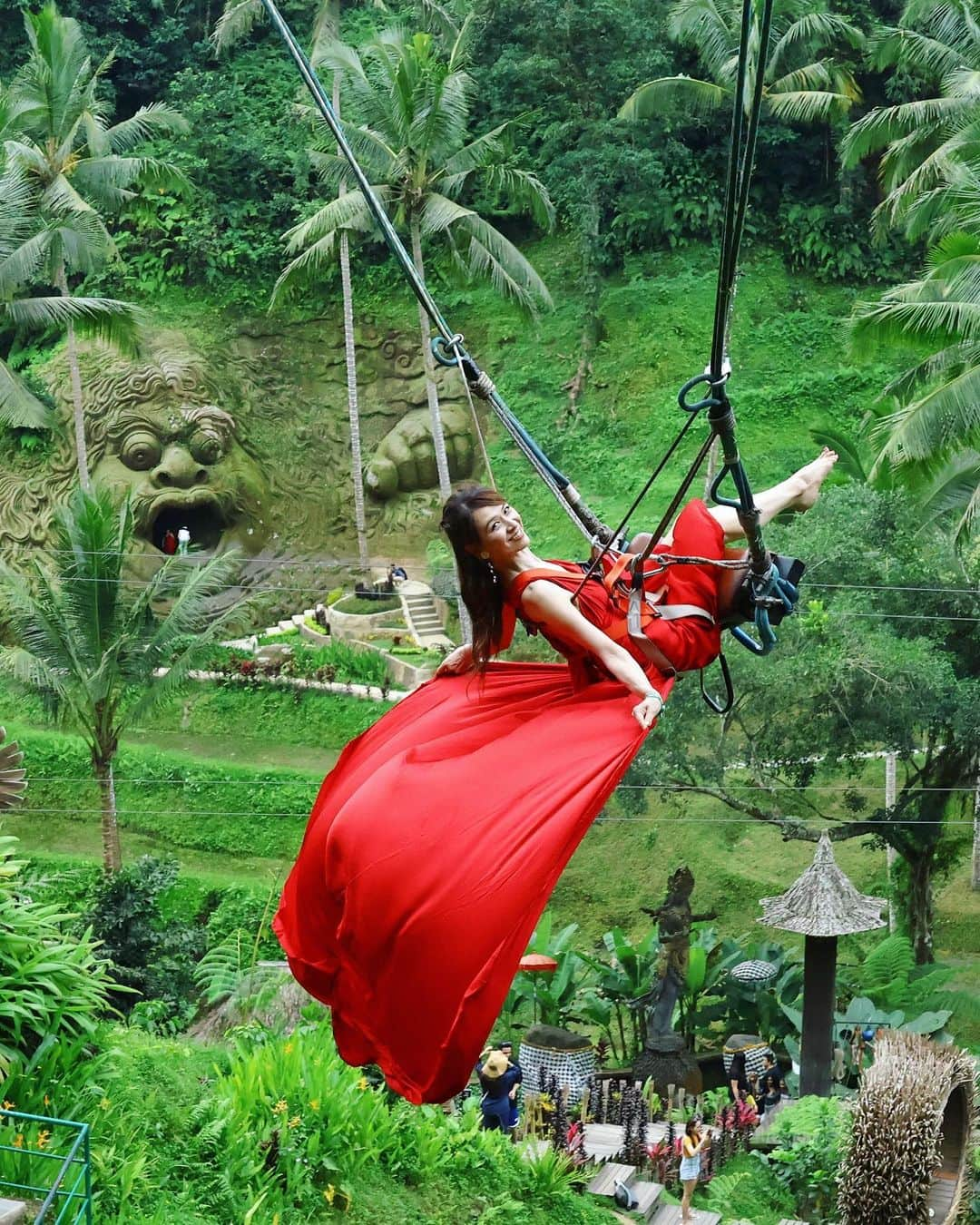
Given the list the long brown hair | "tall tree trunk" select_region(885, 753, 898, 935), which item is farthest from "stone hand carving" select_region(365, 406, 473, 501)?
the long brown hair

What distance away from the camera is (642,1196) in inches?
428

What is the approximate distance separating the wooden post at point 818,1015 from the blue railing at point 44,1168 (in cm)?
650

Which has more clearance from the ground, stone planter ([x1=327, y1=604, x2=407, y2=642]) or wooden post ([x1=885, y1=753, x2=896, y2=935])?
stone planter ([x1=327, y1=604, x2=407, y2=642])

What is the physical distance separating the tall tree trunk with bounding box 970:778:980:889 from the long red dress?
36.2 ft

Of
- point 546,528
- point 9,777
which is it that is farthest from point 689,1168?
point 546,528

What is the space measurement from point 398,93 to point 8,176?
3858 millimetres

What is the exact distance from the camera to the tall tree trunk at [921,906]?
50.6ft

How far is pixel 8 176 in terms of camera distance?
15242 millimetres

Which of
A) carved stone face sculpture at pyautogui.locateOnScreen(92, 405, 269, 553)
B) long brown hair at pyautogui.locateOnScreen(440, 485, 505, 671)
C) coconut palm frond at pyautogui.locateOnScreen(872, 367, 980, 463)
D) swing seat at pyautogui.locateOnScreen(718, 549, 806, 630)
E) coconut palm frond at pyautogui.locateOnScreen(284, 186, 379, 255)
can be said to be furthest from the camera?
carved stone face sculpture at pyautogui.locateOnScreen(92, 405, 269, 553)

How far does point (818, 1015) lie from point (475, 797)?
8.91 metres

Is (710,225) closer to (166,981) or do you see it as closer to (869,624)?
(869,624)

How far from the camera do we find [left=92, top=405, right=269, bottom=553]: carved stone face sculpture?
72.8 feet

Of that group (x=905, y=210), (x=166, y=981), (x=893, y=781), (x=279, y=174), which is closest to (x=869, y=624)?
(x=893, y=781)

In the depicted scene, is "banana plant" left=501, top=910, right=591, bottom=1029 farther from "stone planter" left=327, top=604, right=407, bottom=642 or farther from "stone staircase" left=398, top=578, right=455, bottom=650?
"stone planter" left=327, top=604, right=407, bottom=642
